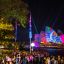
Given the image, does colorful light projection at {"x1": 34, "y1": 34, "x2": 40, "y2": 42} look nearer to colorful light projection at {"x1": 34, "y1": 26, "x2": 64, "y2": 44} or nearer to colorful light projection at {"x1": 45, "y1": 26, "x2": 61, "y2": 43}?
colorful light projection at {"x1": 34, "y1": 26, "x2": 64, "y2": 44}

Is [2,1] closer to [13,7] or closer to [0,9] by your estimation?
[0,9]

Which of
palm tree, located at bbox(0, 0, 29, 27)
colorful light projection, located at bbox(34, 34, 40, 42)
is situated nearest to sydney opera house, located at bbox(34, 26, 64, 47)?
colorful light projection, located at bbox(34, 34, 40, 42)

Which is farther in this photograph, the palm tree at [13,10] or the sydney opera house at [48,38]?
the sydney opera house at [48,38]

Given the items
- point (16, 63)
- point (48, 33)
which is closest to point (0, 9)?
point (16, 63)

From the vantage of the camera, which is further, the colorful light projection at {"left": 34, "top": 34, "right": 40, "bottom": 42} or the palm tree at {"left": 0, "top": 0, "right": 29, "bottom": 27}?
the colorful light projection at {"left": 34, "top": 34, "right": 40, "bottom": 42}

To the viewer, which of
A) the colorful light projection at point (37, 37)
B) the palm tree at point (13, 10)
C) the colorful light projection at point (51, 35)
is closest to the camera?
the palm tree at point (13, 10)

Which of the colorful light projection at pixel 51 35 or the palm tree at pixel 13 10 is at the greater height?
the colorful light projection at pixel 51 35

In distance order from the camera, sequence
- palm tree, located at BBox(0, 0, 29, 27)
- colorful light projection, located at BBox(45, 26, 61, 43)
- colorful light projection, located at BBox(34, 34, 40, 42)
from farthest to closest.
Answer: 1. colorful light projection, located at BBox(34, 34, 40, 42)
2. colorful light projection, located at BBox(45, 26, 61, 43)
3. palm tree, located at BBox(0, 0, 29, 27)

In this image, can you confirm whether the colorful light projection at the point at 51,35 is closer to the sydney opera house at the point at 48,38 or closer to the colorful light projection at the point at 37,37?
the sydney opera house at the point at 48,38

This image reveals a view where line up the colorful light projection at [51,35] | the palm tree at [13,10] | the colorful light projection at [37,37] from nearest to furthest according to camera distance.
A: 1. the palm tree at [13,10]
2. the colorful light projection at [51,35]
3. the colorful light projection at [37,37]

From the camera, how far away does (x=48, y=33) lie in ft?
324

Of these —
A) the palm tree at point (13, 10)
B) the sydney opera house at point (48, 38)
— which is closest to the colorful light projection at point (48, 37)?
the sydney opera house at point (48, 38)

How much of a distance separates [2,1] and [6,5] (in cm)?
25

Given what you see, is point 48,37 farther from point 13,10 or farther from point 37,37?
point 13,10
